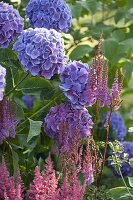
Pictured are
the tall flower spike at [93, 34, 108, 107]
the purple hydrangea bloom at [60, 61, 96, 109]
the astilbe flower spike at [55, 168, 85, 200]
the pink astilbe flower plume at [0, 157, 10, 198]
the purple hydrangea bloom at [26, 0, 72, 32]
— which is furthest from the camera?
the purple hydrangea bloom at [26, 0, 72, 32]

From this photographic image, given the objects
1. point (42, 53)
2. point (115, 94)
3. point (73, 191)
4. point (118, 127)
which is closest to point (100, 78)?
point (115, 94)

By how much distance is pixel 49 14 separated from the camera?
218 cm

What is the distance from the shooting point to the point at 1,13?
6.84 feet

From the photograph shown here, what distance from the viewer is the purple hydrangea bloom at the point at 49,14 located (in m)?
2.18

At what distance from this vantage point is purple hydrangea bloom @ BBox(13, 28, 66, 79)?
76.2 inches

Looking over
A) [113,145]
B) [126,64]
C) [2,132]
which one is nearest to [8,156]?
[2,132]

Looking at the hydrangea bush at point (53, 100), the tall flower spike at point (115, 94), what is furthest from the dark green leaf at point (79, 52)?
the tall flower spike at point (115, 94)

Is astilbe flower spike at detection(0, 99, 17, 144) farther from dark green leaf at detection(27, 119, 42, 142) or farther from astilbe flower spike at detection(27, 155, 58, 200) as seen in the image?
astilbe flower spike at detection(27, 155, 58, 200)

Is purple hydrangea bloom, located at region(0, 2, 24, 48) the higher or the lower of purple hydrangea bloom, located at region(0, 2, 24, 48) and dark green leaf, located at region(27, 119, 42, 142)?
the higher

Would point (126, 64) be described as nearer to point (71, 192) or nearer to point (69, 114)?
point (69, 114)

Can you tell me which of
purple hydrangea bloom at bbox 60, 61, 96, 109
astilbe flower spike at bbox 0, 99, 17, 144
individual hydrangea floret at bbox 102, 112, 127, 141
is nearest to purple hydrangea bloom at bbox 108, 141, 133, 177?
individual hydrangea floret at bbox 102, 112, 127, 141

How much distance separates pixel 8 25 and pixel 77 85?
1.08 feet

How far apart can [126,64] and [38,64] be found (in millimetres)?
806

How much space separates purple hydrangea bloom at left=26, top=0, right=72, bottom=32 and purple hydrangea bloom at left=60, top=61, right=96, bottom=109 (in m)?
0.24
